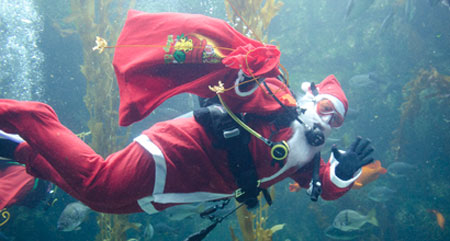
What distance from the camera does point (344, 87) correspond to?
1074 cm

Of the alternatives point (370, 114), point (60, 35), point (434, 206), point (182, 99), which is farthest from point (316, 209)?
point (60, 35)

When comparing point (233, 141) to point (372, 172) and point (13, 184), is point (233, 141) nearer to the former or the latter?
point (13, 184)

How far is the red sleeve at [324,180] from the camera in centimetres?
220

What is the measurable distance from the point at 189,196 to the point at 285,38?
11.6 meters

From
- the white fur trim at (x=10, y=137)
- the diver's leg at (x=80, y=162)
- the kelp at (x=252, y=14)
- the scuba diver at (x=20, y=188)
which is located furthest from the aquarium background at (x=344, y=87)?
the diver's leg at (x=80, y=162)

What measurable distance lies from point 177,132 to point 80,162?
26.7 inches

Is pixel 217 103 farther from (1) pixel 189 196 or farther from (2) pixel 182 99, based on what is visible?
(2) pixel 182 99

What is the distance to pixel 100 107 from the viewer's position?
5570mm

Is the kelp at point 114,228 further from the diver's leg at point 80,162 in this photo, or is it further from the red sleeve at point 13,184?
the diver's leg at point 80,162

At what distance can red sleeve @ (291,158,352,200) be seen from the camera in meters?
2.20

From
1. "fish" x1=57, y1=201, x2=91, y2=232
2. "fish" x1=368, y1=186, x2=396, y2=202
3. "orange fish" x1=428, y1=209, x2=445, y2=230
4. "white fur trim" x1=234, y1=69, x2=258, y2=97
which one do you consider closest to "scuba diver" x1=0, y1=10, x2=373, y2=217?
"white fur trim" x1=234, y1=69, x2=258, y2=97

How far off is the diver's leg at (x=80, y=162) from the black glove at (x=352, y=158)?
60.9 inches

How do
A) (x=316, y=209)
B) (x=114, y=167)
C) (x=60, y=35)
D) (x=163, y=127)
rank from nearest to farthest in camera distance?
(x=114, y=167)
(x=163, y=127)
(x=316, y=209)
(x=60, y=35)

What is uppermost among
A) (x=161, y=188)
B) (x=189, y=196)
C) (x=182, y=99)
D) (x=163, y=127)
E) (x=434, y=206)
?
(x=163, y=127)
